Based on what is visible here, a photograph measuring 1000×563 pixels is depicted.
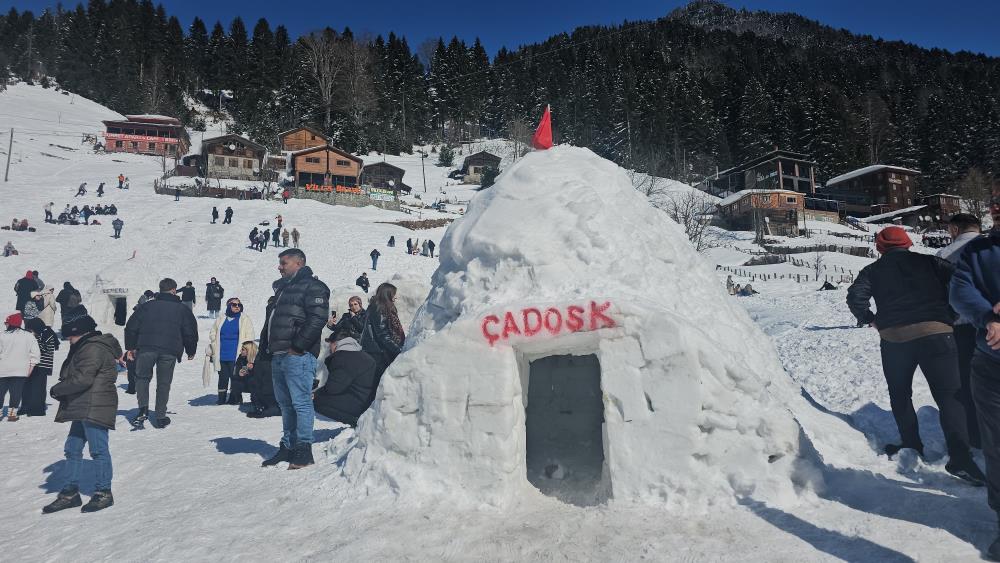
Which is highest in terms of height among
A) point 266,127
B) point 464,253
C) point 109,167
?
point 266,127

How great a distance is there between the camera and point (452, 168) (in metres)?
65.1

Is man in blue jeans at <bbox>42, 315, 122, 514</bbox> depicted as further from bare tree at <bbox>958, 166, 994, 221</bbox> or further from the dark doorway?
bare tree at <bbox>958, 166, 994, 221</bbox>

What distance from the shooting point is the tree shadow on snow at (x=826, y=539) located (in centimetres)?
276

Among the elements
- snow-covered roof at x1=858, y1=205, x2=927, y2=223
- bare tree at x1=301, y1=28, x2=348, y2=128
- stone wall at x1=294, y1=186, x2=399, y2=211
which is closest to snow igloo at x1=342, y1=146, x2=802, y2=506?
stone wall at x1=294, y1=186, x2=399, y2=211

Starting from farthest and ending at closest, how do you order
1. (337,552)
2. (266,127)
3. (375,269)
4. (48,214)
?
(266,127) → (48,214) → (375,269) → (337,552)

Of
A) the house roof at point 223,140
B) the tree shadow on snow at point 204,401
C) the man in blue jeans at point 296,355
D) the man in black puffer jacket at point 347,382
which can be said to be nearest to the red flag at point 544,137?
the man in blue jeans at point 296,355

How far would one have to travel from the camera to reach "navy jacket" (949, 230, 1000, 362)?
2.67m

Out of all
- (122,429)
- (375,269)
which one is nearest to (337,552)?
(122,429)

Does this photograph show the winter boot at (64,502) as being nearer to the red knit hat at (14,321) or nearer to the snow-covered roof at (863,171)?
the red knit hat at (14,321)

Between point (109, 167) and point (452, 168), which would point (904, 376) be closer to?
point (109, 167)

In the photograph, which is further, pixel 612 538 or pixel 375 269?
pixel 375 269

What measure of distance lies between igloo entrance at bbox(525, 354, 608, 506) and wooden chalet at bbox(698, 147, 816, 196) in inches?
1995

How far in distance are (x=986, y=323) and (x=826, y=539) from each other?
1.44 metres

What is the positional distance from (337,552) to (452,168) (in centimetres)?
6407
